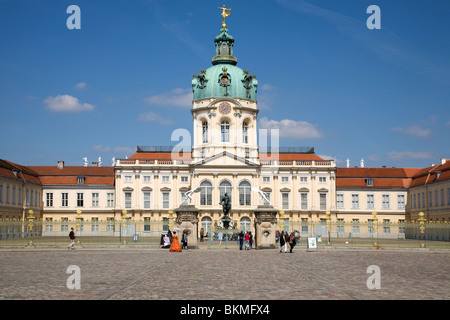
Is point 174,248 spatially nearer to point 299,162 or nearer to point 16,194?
point 16,194

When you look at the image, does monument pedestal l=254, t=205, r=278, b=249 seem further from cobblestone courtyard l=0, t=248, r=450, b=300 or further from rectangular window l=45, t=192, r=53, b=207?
rectangular window l=45, t=192, r=53, b=207

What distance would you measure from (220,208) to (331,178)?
56.9 ft

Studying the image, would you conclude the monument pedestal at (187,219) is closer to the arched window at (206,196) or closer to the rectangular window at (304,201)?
the arched window at (206,196)

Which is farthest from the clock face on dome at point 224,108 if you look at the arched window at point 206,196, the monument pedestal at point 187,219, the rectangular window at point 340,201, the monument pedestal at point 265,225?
the monument pedestal at point 187,219

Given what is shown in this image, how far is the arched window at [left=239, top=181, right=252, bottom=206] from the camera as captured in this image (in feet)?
252

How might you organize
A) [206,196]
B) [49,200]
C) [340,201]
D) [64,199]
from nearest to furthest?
[206,196] < [340,201] < [49,200] < [64,199]

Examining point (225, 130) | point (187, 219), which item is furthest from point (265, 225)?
point (225, 130)

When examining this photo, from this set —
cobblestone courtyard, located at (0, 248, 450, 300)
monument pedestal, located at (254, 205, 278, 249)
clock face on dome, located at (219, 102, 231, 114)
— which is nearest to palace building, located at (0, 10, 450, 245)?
clock face on dome, located at (219, 102, 231, 114)

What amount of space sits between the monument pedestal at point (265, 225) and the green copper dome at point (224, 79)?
4324 centimetres

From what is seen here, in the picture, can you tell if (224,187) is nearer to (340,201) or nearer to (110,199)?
(340,201)

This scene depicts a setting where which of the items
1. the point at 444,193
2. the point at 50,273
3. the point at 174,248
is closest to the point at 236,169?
the point at 444,193

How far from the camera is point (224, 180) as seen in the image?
7688 centimetres

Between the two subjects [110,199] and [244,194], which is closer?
[244,194]

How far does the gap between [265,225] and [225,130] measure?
42492 mm
